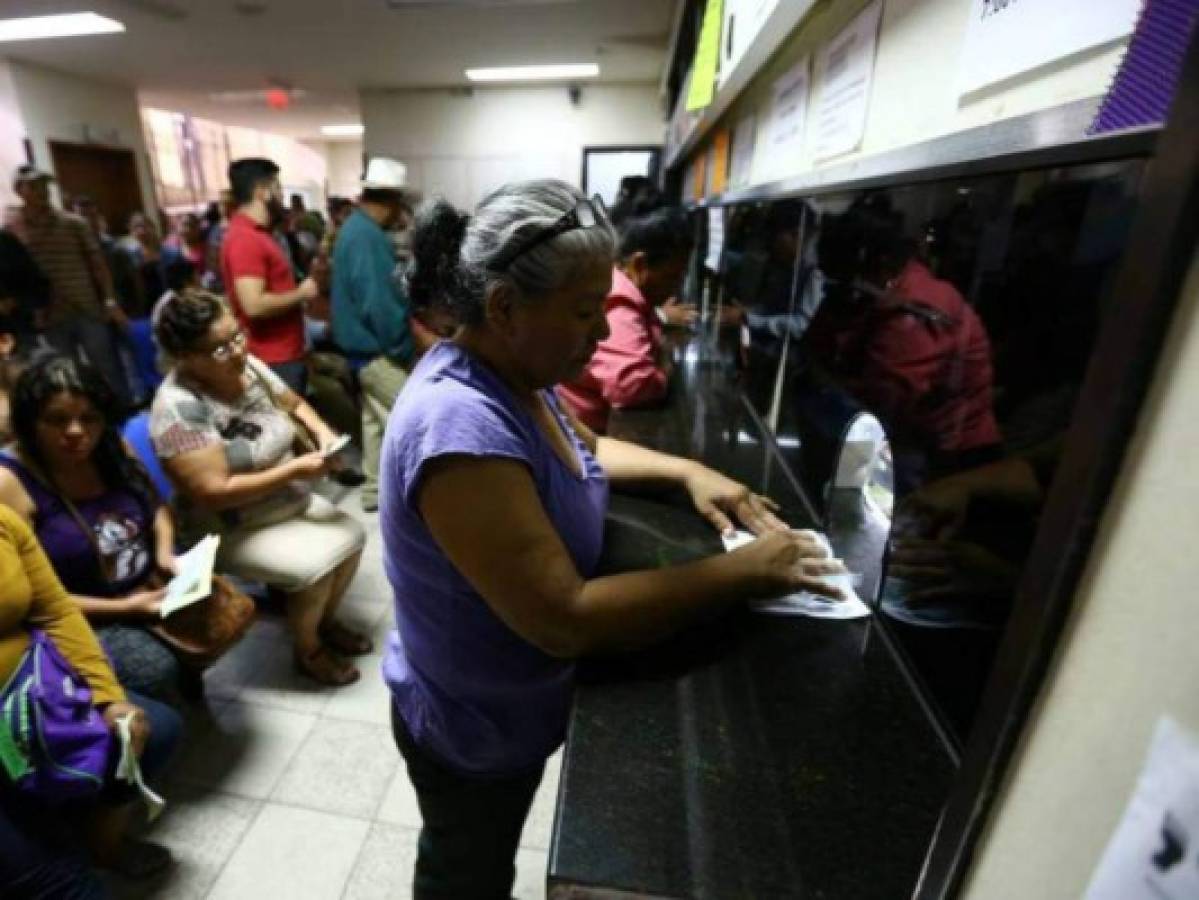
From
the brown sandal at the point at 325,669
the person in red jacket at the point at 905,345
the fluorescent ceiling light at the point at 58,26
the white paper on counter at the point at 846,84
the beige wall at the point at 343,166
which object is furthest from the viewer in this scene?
the beige wall at the point at 343,166

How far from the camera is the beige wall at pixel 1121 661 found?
240 mm

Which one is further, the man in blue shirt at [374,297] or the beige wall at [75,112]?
the beige wall at [75,112]

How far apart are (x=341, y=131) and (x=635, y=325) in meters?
12.1

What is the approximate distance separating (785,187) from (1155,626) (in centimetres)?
134

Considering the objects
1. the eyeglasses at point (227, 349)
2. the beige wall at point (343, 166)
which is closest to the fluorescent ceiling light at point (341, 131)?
the beige wall at point (343, 166)

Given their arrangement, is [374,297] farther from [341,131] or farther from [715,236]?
[341,131]

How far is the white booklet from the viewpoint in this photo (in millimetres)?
1562

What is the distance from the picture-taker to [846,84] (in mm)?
1162

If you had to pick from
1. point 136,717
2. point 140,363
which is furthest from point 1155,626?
point 140,363

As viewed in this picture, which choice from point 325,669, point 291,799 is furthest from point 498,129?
point 291,799

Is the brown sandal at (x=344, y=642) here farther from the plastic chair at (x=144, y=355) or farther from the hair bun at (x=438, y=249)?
the plastic chair at (x=144, y=355)

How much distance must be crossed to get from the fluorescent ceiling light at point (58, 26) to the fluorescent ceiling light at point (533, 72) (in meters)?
2.92

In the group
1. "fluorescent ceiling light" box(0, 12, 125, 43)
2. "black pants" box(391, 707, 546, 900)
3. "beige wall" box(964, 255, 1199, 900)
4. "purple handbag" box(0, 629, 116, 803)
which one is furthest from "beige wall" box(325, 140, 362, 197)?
"beige wall" box(964, 255, 1199, 900)

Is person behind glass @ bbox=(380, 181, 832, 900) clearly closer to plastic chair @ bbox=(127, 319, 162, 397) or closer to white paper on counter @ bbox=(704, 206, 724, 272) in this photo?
white paper on counter @ bbox=(704, 206, 724, 272)
